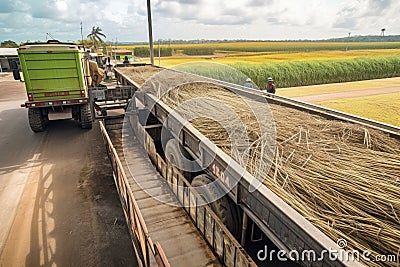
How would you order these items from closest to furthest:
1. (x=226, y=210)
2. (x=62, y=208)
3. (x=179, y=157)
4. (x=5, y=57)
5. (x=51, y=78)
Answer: (x=226, y=210)
(x=179, y=157)
(x=62, y=208)
(x=51, y=78)
(x=5, y=57)

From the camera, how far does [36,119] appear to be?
27.5 ft

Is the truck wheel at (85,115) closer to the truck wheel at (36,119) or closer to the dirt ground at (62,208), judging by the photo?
the dirt ground at (62,208)

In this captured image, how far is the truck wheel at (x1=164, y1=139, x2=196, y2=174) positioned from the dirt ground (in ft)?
4.11

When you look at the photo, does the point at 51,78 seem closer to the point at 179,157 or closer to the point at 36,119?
the point at 36,119

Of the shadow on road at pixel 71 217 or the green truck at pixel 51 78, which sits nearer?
the shadow on road at pixel 71 217

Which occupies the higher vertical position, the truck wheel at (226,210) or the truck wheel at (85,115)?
the truck wheel at (226,210)

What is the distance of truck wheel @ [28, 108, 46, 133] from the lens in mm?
8302

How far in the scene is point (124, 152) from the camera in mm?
5914

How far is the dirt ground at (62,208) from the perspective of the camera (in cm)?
367

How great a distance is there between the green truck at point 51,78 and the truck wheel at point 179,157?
488cm

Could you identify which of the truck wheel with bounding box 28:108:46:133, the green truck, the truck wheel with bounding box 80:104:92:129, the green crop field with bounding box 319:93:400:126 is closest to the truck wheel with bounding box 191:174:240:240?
the green truck

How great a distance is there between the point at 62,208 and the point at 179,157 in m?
2.27

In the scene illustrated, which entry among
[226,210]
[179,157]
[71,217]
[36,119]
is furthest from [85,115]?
[226,210]

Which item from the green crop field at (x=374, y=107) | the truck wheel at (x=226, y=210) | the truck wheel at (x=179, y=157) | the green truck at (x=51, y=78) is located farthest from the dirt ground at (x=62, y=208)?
the green crop field at (x=374, y=107)
